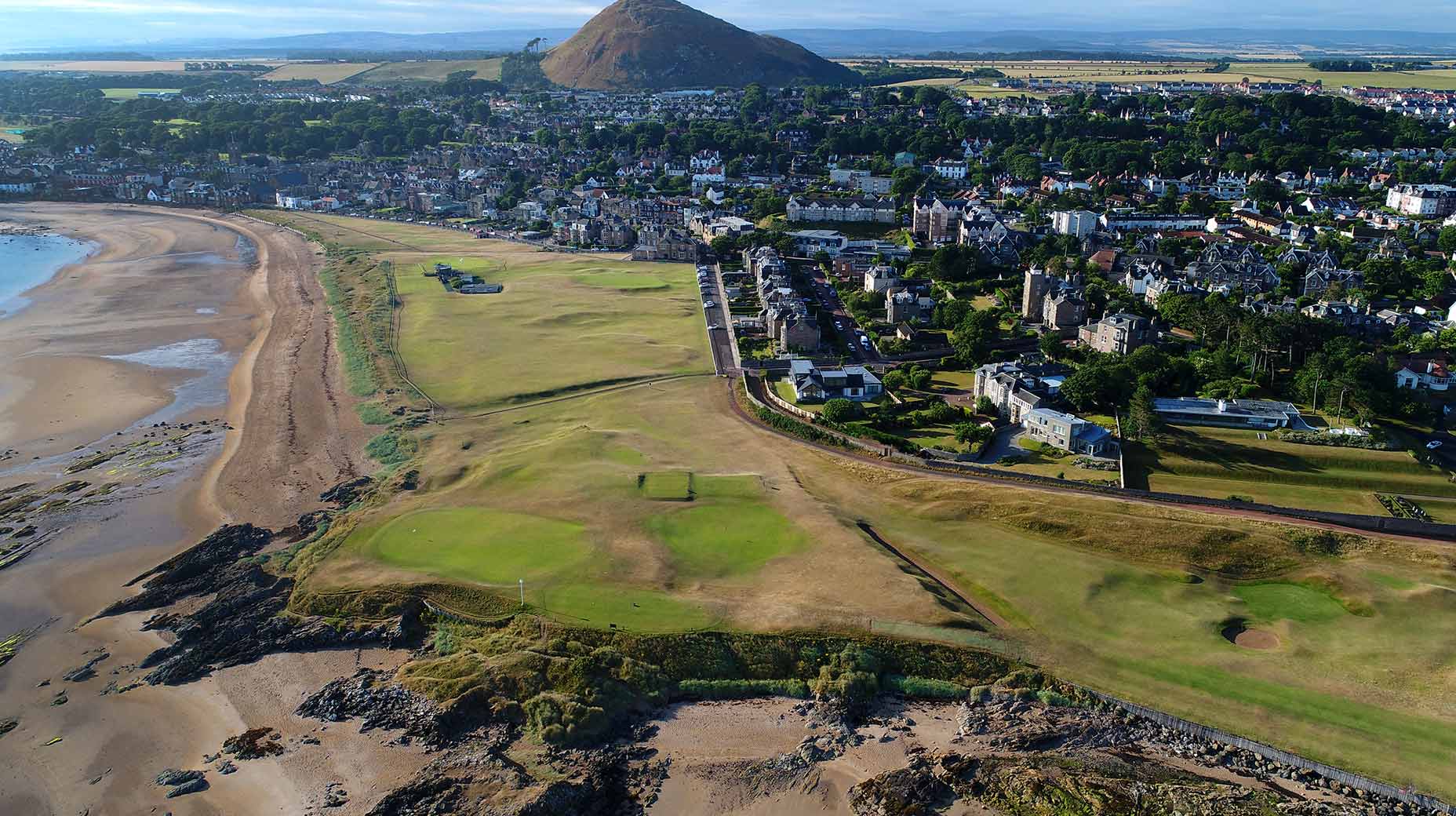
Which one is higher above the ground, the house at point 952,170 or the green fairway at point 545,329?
the house at point 952,170

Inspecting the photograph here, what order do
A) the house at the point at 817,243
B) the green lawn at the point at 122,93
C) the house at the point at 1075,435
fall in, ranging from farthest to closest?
the green lawn at the point at 122,93 → the house at the point at 817,243 → the house at the point at 1075,435

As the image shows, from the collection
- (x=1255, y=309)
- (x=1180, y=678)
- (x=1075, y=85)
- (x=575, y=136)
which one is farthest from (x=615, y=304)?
(x=1075, y=85)

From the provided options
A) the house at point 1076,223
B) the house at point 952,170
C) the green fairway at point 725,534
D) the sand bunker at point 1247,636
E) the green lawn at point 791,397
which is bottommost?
the sand bunker at point 1247,636

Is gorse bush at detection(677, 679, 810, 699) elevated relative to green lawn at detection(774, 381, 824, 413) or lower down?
lower down

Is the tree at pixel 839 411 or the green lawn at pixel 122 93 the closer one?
the tree at pixel 839 411

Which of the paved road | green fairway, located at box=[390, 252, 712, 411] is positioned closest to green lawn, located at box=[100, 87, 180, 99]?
green fairway, located at box=[390, 252, 712, 411]

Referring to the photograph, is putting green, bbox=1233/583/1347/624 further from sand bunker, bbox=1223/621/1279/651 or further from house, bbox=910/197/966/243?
house, bbox=910/197/966/243

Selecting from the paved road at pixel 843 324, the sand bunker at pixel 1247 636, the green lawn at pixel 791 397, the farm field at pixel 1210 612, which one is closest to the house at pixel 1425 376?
the farm field at pixel 1210 612

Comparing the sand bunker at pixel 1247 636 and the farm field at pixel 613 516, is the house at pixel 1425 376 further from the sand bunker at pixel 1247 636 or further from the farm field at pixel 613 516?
the farm field at pixel 613 516
